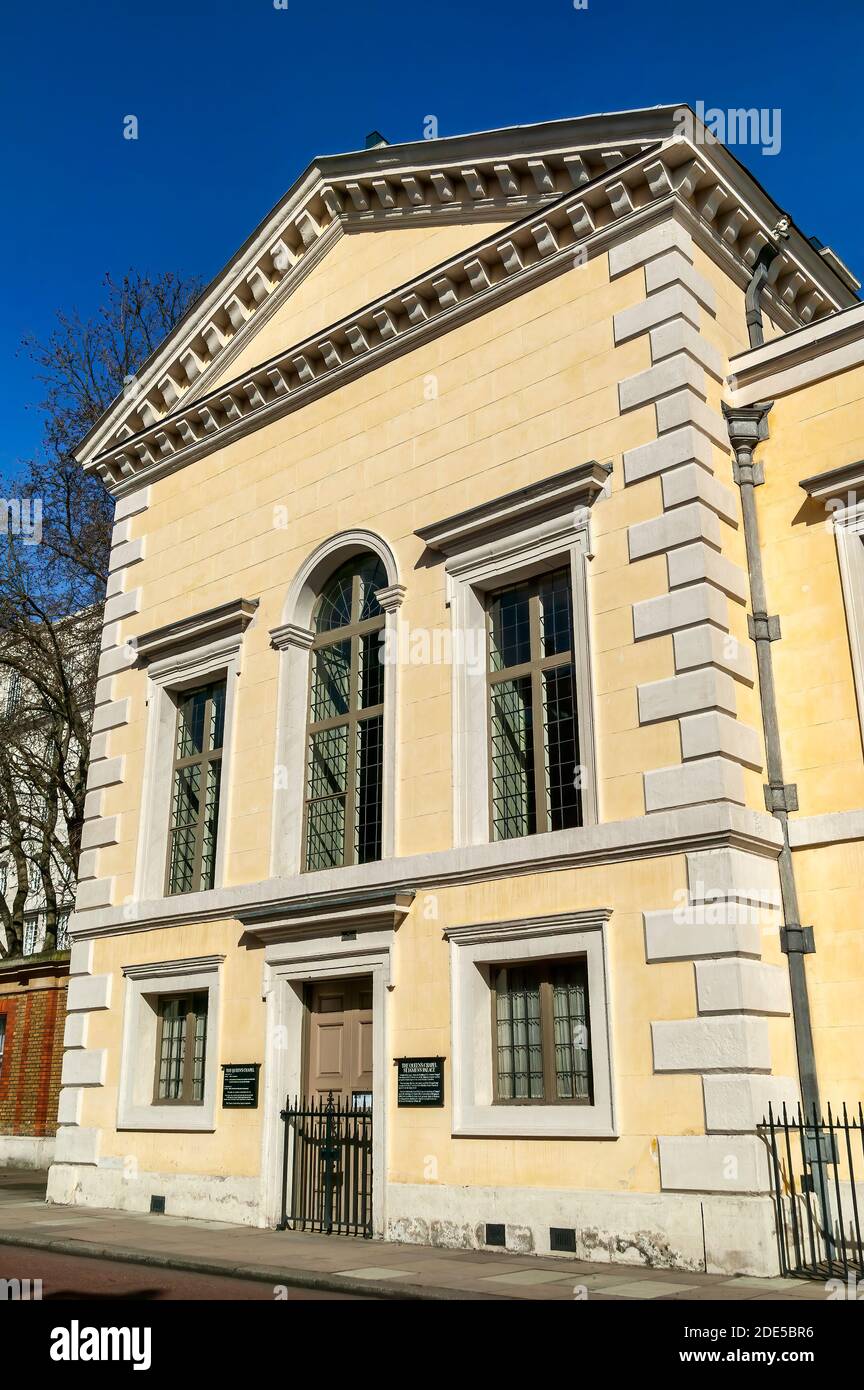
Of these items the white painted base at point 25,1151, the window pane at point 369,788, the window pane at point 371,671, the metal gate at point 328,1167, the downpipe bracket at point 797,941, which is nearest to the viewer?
the downpipe bracket at point 797,941

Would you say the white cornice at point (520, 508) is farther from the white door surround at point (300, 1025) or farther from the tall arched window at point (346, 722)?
the white door surround at point (300, 1025)

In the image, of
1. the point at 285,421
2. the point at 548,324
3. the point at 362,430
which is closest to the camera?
the point at 548,324

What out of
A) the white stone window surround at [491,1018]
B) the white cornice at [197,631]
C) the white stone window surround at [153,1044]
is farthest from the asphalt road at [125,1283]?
the white cornice at [197,631]

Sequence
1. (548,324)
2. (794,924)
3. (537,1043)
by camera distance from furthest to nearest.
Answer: (548,324)
(537,1043)
(794,924)

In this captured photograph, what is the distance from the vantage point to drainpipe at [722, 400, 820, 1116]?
1196 centimetres

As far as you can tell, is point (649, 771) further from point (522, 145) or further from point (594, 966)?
point (522, 145)

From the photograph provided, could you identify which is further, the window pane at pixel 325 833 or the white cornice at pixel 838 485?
the window pane at pixel 325 833

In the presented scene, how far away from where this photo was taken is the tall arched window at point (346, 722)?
16.2 m

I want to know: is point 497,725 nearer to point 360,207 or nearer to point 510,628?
point 510,628

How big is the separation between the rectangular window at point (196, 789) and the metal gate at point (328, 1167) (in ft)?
13.6

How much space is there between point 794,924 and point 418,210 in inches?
460

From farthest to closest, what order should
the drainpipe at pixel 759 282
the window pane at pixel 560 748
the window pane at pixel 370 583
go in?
1. the window pane at pixel 370 583
2. the drainpipe at pixel 759 282
3. the window pane at pixel 560 748

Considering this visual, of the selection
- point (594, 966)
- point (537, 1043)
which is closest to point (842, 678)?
point (594, 966)

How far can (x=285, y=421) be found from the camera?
62.5 feet
